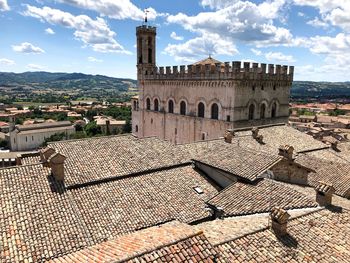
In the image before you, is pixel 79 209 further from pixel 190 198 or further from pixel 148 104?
pixel 148 104

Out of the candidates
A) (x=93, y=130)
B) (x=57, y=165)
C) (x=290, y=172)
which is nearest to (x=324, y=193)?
(x=290, y=172)

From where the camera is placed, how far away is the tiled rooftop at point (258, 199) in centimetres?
1259

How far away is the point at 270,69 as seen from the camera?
3012cm

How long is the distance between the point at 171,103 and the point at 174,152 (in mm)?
15576

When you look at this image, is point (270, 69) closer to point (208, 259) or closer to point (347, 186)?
point (347, 186)

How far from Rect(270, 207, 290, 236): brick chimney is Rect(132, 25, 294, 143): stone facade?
18.3 metres

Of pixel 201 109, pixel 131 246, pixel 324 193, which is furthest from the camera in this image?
pixel 201 109

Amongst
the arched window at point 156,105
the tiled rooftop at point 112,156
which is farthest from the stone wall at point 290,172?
the arched window at point 156,105

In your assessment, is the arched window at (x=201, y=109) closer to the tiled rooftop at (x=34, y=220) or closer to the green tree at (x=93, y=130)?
the tiled rooftop at (x=34, y=220)

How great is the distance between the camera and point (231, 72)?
1069 inches

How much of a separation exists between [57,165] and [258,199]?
8913mm

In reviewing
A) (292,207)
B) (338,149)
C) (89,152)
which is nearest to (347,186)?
(292,207)

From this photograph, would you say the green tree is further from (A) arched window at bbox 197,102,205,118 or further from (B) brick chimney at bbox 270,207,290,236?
(B) brick chimney at bbox 270,207,290,236

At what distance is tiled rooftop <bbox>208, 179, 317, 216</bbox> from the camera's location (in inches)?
496
